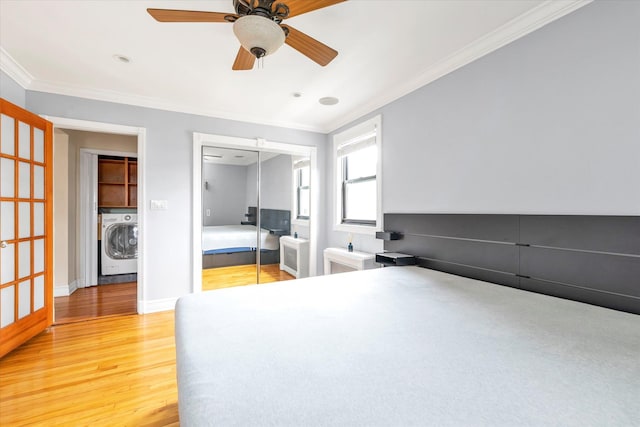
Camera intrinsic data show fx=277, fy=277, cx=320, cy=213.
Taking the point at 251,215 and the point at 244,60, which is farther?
the point at 251,215

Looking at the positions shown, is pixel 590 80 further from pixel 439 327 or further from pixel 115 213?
pixel 115 213

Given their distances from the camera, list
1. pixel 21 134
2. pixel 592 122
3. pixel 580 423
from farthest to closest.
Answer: pixel 21 134, pixel 592 122, pixel 580 423

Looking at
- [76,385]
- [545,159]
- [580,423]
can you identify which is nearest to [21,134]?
[76,385]

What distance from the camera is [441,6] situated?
1.78 meters

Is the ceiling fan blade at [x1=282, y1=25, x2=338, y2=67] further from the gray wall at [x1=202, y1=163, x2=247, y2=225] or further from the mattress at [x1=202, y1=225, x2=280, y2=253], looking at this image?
the mattress at [x1=202, y1=225, x2=280, y2=253]

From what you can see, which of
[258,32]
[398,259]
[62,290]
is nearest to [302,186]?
[398,259]

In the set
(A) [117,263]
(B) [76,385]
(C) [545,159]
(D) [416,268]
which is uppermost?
(C) [545,159]

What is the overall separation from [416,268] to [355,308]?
1259mm

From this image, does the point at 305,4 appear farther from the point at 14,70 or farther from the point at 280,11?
the point at 14,70

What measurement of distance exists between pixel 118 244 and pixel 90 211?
2.23 feet

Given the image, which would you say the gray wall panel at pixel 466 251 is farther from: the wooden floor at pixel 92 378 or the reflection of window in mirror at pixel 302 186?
the wooden floor at pixel 92 378

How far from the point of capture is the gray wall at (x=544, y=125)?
1.49 metres

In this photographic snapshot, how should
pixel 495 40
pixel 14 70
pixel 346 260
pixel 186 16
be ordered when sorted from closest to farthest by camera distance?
pixel 186 16
pixel 495 40
pixel 14 70
pixel 346 260

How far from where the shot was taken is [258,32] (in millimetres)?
1352
